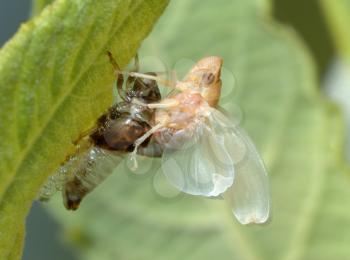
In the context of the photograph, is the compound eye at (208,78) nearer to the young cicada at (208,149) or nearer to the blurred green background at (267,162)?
the young cicada at (208,149)

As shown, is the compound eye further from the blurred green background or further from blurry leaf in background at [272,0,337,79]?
blurry leaf in background at [272,0,337,79]

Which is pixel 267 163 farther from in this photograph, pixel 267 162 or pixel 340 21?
Answer: pixel 340 21

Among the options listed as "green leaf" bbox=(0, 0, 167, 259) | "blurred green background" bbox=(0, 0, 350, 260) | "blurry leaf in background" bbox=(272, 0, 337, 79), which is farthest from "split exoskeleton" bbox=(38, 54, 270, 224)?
"blurry leaf in background" bbox=(272, 0, 337, 79)

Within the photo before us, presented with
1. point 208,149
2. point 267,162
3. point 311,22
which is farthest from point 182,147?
point 311,22

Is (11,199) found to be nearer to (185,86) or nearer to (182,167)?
(182,167)

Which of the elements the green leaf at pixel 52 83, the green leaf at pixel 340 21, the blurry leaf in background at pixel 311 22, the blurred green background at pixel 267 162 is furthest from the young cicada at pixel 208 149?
the blurry leaf in background at pixel 311 22

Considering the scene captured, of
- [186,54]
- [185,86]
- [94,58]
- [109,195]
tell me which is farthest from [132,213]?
[94,58]
